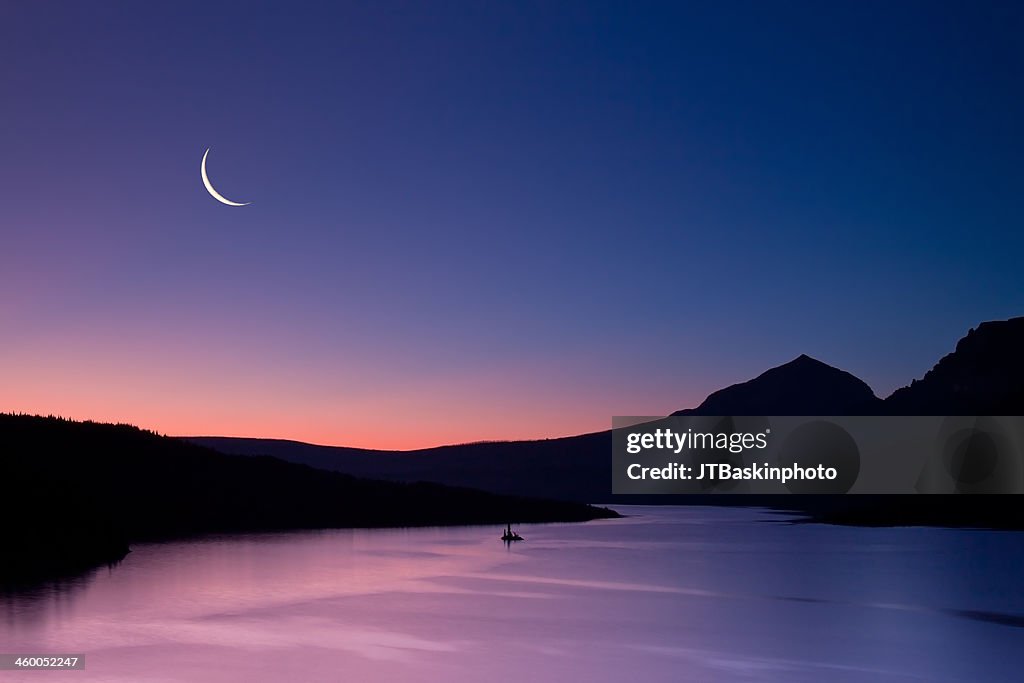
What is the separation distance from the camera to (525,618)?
110ft

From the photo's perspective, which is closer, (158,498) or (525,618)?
(525,618)

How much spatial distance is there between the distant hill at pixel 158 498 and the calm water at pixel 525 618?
4.01 m

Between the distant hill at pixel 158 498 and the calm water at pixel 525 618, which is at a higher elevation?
the distant hill at pixel 158 498

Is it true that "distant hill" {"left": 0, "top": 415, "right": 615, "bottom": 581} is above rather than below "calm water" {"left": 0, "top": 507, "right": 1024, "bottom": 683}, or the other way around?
above

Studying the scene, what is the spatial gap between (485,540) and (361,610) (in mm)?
51281

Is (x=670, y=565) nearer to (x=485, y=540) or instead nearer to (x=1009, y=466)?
(x=485, y=540)

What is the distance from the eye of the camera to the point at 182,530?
95625 millimetres

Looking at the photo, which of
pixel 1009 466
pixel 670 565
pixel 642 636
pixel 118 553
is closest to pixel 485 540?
pixel 670 565

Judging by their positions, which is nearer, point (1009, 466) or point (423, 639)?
point (423, 639)

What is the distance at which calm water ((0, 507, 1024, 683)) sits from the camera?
23906 mm

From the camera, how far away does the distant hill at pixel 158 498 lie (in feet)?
165

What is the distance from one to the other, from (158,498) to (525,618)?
7611 cm

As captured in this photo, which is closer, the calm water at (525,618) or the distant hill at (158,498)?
the calm water at (525,618)

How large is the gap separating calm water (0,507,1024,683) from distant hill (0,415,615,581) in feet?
13.1
